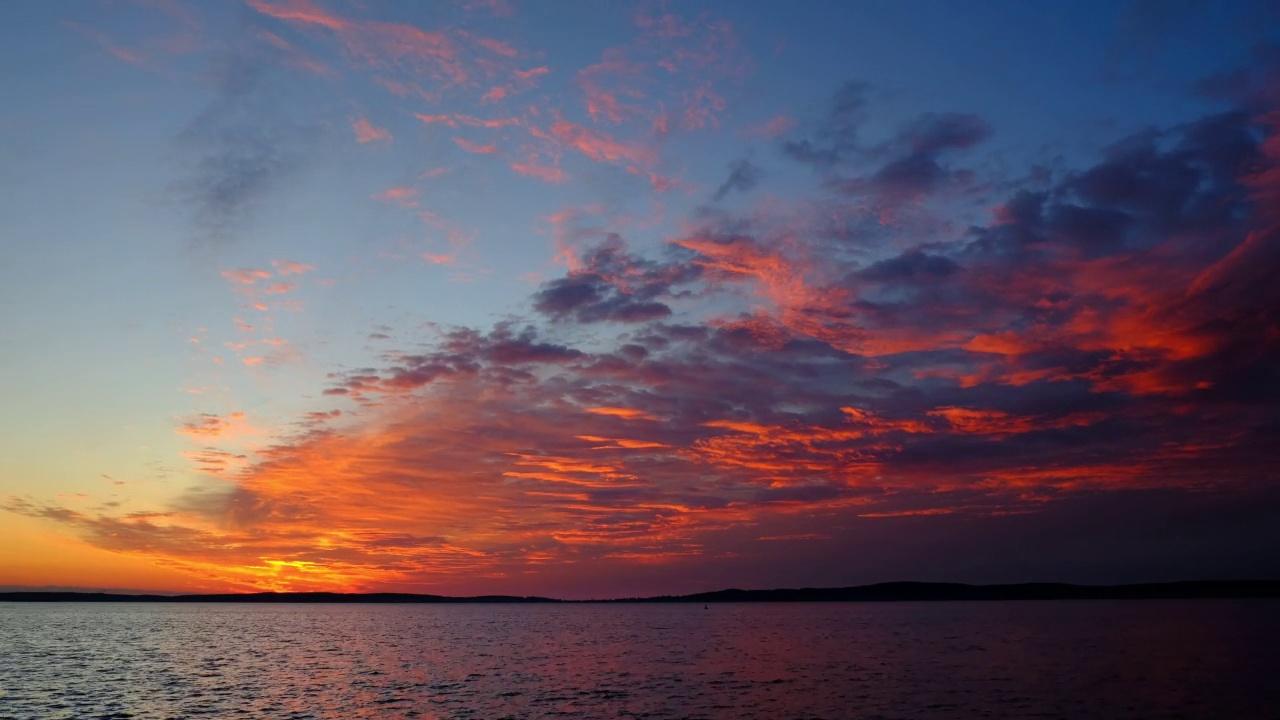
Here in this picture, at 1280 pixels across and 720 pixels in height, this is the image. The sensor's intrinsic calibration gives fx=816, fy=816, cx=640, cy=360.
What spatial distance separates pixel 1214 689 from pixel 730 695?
1379 inches

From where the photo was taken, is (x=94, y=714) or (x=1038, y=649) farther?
(x=1038, y=649)

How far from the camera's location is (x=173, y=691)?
2554 inches

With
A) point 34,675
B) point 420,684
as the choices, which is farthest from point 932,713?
point 34,675

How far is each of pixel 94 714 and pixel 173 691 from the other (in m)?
13.2

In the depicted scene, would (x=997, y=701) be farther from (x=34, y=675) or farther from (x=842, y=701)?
(x=34, y=675)


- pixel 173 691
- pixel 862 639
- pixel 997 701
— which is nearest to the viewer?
pixel 997 701

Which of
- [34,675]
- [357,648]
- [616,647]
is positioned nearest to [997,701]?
[616,647]

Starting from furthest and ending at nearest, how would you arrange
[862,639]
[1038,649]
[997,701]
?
[862,639] → [1038,649] → [997,701]

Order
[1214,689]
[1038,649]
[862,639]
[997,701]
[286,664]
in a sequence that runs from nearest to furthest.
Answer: [997,701] < [1214,689] < [286,664] < [1038,649] < [862,639]

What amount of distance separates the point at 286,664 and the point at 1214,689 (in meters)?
86.6

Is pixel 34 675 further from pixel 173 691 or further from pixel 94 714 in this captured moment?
pixel 94 714

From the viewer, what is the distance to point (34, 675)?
75000 millimetres

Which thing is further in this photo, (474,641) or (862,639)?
(474,641)

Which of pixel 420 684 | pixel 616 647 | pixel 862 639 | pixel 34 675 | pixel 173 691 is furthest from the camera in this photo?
pixel 862 639
